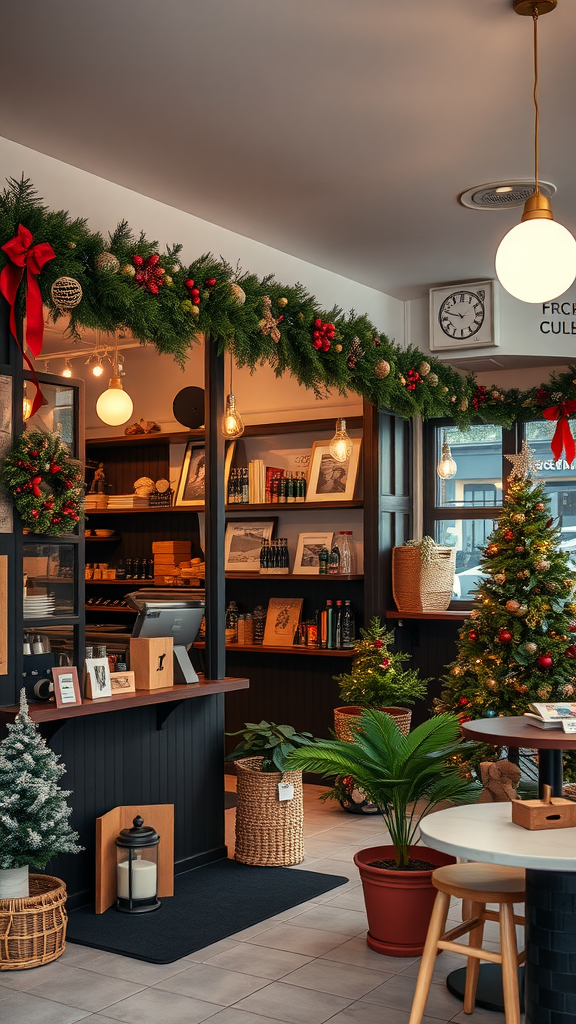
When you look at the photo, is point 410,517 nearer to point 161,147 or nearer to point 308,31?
point 161,147

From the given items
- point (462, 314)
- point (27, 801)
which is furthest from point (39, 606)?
point (462, 314)

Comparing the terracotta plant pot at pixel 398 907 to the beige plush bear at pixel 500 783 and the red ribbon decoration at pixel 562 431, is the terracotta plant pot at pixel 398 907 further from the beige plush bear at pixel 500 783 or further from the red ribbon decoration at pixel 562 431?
the red ribbon decoration at pixel 562 431

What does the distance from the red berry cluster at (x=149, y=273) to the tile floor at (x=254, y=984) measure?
2.57m

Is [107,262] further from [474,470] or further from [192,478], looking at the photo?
[474,470]

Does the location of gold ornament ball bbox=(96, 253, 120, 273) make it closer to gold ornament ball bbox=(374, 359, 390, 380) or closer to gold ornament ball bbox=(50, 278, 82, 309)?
gold ornament ball bbox=(50, 278, 82, 309)

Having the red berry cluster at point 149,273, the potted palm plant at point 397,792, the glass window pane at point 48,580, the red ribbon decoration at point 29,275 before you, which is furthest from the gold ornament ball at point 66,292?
the potted palm plant at point 397,792

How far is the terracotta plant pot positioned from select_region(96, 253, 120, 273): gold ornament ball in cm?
244

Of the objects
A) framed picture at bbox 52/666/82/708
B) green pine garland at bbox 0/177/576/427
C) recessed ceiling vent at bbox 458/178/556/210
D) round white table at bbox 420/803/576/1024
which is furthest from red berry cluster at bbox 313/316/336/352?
round white table at bbox 420/803/576/1024

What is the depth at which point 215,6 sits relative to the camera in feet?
10.3

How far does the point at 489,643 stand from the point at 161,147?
9.67 ft

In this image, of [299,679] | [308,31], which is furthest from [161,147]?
[299,679]

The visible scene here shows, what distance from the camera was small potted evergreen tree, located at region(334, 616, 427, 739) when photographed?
5.94m

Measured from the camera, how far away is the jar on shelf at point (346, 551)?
6.59m

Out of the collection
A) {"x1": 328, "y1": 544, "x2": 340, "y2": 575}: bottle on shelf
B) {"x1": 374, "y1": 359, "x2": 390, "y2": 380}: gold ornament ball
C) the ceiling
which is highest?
the ceiling
